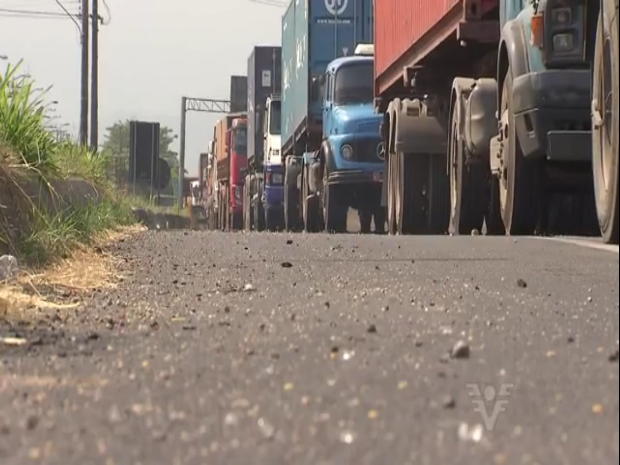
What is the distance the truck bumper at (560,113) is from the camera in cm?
781

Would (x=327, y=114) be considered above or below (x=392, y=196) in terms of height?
above

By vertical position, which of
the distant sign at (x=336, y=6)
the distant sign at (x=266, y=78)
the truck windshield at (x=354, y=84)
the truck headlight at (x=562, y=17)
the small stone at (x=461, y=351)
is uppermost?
the distant sign at (x=266, y=78)

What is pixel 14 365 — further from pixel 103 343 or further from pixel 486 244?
pixel 486 244

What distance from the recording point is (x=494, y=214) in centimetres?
1074

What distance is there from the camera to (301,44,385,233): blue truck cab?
59.2 feet

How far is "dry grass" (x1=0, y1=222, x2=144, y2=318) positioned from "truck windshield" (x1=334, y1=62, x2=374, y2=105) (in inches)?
413

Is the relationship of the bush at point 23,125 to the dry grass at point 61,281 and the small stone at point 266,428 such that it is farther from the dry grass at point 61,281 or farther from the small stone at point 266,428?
the small stone at point 266,428

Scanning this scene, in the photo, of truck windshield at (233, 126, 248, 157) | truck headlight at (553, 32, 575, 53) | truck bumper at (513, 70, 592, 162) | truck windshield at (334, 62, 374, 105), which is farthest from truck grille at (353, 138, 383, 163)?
truck windshield at (233, 126, 248, 157)

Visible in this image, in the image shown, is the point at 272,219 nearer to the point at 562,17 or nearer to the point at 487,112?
the point at 487,112

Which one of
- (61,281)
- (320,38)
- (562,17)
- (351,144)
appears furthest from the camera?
(320,38)

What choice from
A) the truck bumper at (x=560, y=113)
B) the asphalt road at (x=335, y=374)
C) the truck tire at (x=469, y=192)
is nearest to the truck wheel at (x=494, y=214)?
the truck tire at (x=469, y=192)

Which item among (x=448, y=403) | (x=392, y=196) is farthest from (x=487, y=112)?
(x=448, y=403)

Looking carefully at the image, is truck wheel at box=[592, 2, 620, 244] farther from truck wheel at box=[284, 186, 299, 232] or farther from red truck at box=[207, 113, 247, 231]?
red truck at box=[207, 113, 247, 231]

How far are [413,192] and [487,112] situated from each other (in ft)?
10.9
